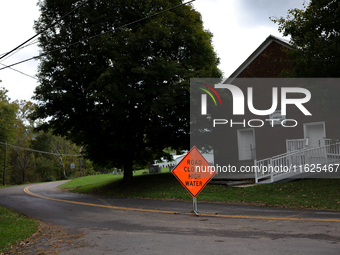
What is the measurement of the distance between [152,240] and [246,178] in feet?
36.1

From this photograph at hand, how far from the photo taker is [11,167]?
6119 cm

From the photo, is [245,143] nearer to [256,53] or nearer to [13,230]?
[256,53]

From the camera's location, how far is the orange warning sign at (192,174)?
1014 cm

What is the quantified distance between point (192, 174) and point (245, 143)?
39.8 ft

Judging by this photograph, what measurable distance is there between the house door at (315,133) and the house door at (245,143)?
12.6 feet

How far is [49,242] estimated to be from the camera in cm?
686

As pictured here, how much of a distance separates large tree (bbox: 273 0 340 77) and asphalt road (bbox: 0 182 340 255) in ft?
18.1

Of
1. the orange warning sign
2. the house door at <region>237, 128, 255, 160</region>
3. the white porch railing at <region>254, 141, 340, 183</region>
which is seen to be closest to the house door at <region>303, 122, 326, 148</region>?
the white porch railing at <region>254, 141, 340, 183</region>

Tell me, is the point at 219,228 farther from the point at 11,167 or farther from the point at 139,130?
the point at 11,167

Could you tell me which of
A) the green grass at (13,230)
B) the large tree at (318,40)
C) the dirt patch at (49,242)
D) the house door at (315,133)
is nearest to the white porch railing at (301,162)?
the house door at (315,133)

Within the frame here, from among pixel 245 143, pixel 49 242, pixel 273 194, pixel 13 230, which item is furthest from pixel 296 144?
pixel 13 230

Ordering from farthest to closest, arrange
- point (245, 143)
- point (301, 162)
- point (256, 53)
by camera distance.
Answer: point (245, 143) → point (256, 53) → point (301, 162)

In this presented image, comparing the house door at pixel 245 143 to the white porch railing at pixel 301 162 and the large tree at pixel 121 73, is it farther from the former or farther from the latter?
the white porch railing at pixel 301 162

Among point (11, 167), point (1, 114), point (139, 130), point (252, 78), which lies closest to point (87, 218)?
point (139, 130)
